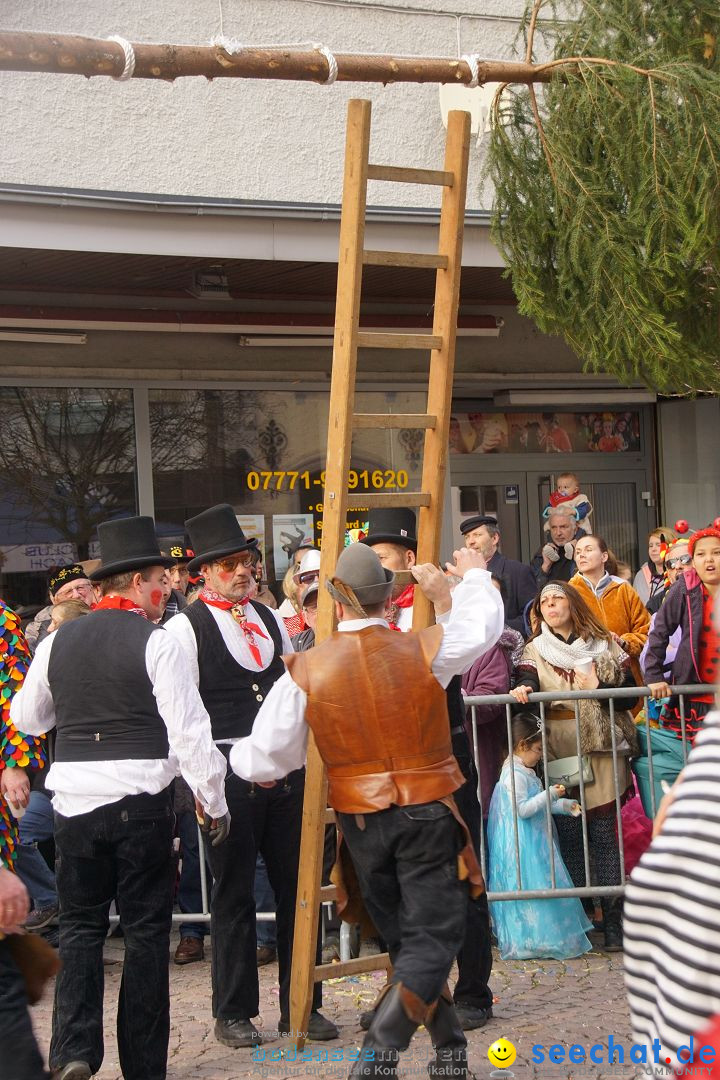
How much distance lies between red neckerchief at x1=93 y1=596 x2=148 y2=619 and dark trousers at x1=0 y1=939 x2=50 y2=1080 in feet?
5.02

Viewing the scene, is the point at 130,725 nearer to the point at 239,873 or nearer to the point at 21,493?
the point at 239,873

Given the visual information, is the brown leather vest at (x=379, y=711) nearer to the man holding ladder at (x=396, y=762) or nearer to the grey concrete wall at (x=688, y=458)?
the man holding ladder at (x=396, y=762)

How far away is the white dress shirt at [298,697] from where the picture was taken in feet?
14.1

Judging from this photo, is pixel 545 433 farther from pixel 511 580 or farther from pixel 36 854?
pixel 36 854

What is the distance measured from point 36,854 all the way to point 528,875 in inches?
103

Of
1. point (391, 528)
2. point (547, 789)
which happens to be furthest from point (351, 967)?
point (391, 528)

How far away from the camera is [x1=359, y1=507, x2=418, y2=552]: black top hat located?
5520 mm

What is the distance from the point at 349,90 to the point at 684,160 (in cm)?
449

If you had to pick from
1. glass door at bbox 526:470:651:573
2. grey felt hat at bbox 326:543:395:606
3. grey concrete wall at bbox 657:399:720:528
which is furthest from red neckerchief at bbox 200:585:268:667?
grey concrete wall at bbox 657:399:720:528

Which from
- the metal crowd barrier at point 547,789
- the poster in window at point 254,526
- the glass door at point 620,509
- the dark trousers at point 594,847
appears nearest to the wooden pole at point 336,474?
the metal crowd barrier at point 547,789

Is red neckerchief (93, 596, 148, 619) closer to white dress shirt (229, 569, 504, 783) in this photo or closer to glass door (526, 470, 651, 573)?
white dress shirt (229, 569, 504, 783)

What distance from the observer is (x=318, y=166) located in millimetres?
9062

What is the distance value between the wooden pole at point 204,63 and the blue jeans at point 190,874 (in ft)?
12.3

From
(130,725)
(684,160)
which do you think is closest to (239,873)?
(130,725)
